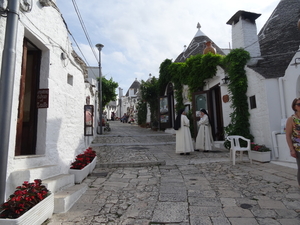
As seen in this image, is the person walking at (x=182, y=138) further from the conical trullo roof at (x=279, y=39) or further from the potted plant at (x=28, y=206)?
the potted plant at (x=28, y=206)

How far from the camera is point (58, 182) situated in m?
3.30

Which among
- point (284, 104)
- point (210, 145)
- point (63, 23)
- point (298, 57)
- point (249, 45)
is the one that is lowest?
point (210, 145)

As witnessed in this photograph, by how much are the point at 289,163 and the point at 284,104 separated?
165 cm

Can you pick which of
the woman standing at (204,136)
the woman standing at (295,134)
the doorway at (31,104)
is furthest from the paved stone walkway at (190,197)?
the woman standing at (204,136)

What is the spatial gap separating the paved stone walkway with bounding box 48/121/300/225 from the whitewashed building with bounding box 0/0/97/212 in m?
0.52

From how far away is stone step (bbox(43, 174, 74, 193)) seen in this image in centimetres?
305

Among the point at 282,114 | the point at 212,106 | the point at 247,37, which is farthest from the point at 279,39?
the point at 212,106

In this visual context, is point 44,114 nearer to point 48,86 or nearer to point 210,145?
point 48,86

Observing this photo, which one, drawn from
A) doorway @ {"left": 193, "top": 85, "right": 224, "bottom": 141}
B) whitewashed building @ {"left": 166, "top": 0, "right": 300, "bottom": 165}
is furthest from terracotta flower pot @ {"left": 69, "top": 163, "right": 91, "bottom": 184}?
doorway @ {"left": 193, "top": 85, "right": 224, "bottom": 141}

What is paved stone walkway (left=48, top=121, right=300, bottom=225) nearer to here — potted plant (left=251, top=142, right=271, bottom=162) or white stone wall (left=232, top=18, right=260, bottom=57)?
potted plant (left=251, top=142, right=271, bottom=162)

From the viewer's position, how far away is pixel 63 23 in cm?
435

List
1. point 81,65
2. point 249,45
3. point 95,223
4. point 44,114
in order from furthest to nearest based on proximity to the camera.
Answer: point 249,45
point 81,65
point 44,114
point 95,223

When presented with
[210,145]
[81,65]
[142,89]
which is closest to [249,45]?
[210,145]

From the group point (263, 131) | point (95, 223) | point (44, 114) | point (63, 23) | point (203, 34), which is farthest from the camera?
point (203, 34)
